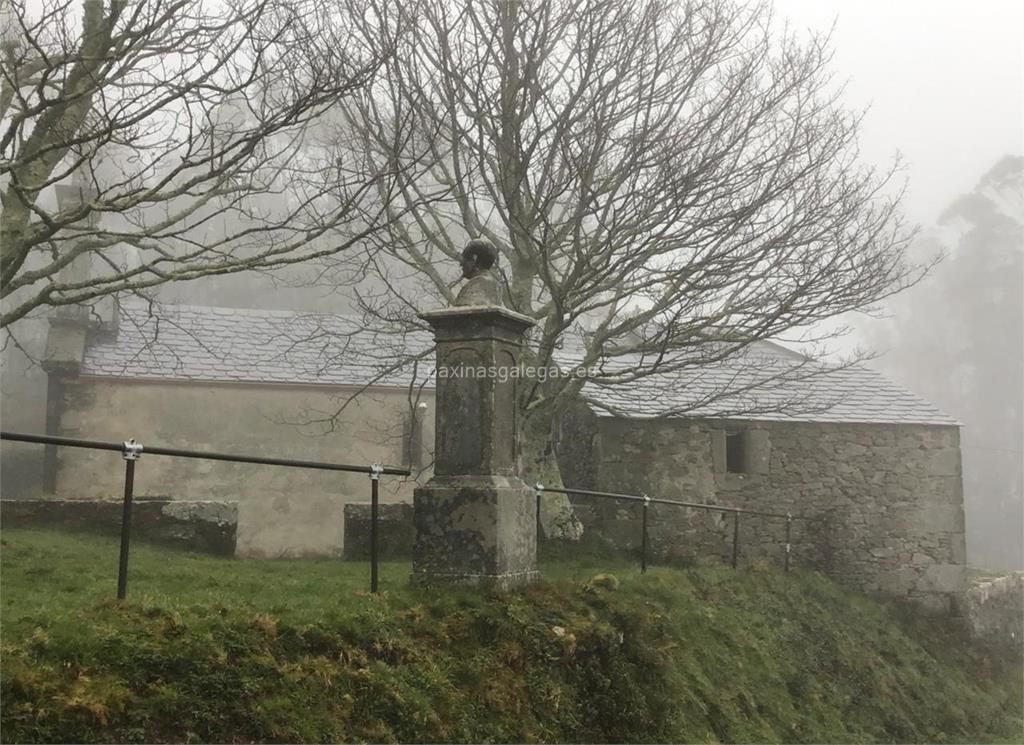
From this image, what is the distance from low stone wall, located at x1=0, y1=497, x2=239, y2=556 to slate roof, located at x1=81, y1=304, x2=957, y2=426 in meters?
4.84

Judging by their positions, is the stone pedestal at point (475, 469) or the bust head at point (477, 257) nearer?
the stone pedestal at point (475, 469)

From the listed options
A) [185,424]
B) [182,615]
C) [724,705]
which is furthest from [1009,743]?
[185,424]

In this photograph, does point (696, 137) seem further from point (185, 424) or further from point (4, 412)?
point (4, 412)

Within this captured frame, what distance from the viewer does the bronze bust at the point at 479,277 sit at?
7.14m

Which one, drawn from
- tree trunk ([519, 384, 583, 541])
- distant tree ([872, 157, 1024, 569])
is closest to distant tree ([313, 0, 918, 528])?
tree trunk ([519, 384, 583, 541])

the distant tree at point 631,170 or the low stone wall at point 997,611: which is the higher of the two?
the distant tree at point 631,170

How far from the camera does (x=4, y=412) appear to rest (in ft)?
80.2

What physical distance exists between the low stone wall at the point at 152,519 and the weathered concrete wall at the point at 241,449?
5.13 metres

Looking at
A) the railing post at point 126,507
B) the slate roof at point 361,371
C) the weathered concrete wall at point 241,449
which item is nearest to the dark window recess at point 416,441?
the weathered concrete wall at point 241,449

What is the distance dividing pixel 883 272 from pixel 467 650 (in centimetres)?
848

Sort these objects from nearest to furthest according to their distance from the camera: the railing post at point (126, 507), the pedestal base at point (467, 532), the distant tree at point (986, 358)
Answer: the railing post at point (126, 507) < the pedestal base at point (467, 532) < the distant tree at point (986, 358)

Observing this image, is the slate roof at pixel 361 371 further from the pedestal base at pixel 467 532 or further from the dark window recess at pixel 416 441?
the pedestal base at pixel 467 532

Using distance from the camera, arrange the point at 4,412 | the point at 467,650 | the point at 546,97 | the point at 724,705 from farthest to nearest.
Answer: the point at 4,412
the point at 546,97
the point at 724,705
the point at 467,650

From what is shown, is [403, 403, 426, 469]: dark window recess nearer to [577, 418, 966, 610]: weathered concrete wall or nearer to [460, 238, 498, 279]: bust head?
[577, 418, 966, 610]: weathered concrete wall
